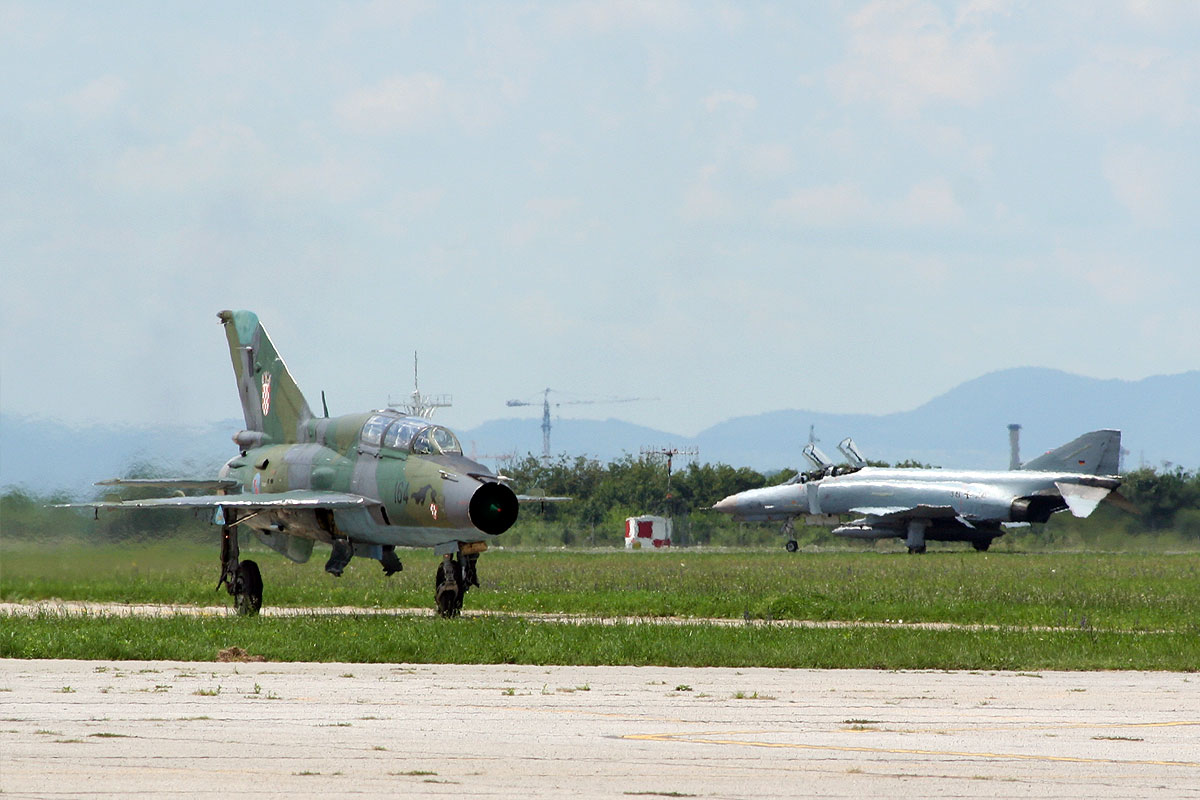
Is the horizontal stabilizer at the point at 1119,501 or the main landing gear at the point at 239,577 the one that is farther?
the horizontal stabilizer at the point at 1119,501

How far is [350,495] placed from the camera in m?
23.5

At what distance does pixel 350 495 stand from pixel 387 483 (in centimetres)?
89

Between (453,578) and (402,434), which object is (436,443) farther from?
(453,578)

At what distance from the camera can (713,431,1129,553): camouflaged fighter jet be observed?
59875 millimetres

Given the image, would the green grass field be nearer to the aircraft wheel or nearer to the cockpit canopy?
the aircraft wheel

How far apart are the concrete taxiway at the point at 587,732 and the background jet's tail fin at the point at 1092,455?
44974mm

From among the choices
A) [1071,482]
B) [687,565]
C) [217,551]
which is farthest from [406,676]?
[1071,482]

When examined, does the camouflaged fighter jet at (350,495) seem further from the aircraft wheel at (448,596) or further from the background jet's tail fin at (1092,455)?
the background jet's tail fin at (1092,455)

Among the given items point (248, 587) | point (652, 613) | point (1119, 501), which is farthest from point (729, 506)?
point (248, 587)

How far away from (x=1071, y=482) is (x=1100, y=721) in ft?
160

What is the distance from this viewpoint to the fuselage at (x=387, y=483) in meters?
21.8

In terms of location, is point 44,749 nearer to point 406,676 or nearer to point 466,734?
point 466,734

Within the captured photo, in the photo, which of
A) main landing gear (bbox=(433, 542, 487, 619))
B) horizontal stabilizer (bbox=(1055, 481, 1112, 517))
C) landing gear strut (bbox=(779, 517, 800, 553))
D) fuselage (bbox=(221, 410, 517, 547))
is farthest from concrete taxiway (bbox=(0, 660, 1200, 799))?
landing gear strut (bbox=(779, 517, 800, 553))

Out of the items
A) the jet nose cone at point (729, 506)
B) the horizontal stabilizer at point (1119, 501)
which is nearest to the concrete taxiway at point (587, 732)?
the horizontal stabilizer at point (1119, 501)
